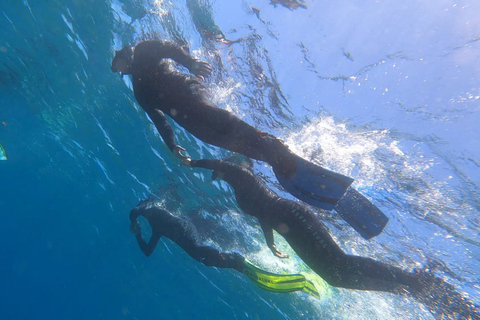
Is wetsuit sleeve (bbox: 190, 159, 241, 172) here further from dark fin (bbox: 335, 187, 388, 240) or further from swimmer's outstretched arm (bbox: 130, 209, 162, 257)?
swimmer's outstretched arm (bbox: 130, 209, 162, 257)

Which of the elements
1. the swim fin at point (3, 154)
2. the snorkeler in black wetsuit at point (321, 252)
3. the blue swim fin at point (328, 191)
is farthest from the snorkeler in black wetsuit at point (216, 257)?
the swim fin at point (3, 154)

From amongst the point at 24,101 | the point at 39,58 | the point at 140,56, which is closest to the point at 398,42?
the point at 140,56

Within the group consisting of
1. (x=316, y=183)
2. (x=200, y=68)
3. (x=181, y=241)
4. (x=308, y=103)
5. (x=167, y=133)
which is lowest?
(x=181, y=241)

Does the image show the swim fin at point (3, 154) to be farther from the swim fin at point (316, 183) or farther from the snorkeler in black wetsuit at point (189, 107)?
the swim fin at point (316, 183)

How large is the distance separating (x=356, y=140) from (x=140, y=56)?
6.35m

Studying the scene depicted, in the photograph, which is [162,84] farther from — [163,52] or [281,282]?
[281,282]

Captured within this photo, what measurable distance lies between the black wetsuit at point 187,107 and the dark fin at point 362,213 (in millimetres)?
2080

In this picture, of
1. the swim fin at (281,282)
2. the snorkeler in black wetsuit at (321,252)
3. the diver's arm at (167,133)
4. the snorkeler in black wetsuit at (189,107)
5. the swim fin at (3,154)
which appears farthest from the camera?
the swim fin at (3,154)

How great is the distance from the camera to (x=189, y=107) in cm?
478

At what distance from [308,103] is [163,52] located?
14.6 feet

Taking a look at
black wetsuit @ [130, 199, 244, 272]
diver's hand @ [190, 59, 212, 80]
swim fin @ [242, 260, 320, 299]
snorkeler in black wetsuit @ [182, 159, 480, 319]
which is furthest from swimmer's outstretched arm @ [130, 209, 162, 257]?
diver's hand @ [190, 59, 212, 80]

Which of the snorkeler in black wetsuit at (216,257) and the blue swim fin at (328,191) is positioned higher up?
the blue swim fin at (328,191)

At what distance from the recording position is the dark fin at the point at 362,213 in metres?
5.32

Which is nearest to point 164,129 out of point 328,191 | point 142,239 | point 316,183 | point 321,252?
point 316,183
